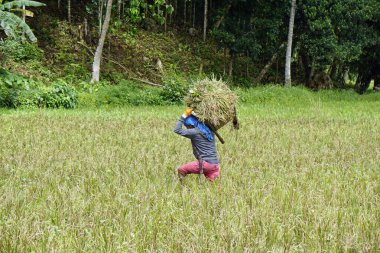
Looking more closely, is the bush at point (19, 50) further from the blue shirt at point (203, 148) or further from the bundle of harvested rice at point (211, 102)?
the blue shirt at point (203, 148)

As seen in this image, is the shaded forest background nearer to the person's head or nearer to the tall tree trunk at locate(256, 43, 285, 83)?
the tall tree trunk at locate(256, 43, 285, 83)

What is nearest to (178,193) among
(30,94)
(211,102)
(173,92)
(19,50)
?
(211,102)

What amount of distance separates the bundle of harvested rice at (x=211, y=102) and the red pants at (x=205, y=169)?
0.42m

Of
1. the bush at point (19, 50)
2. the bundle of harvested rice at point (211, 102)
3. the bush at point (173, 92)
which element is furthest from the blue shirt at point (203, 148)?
the bush at point (19, 50)

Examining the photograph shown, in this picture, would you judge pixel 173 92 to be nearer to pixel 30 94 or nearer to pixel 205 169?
pixel 30 94

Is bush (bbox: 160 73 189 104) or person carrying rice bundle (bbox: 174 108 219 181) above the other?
person carrying rice bundle (bbox: 174 108 219 181)

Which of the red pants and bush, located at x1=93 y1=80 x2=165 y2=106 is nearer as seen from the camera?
the red pants

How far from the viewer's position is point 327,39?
21844 mm

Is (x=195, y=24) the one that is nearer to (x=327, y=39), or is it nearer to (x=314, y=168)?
(x=327, y=39)

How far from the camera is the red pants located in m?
5.09

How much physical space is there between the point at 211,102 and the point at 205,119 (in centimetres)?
20

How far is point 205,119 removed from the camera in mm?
5043

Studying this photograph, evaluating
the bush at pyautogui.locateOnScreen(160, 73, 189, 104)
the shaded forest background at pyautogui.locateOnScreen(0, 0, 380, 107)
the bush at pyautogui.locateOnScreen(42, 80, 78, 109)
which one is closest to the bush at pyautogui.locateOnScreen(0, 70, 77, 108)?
the bush at pyautogui.locateOnScreen(42, 80, 78, 109)

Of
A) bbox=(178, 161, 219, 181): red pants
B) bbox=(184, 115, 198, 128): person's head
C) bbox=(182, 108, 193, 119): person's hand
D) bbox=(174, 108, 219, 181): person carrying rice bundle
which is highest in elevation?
bbox=(182, 108, 193, 119): person's hand
